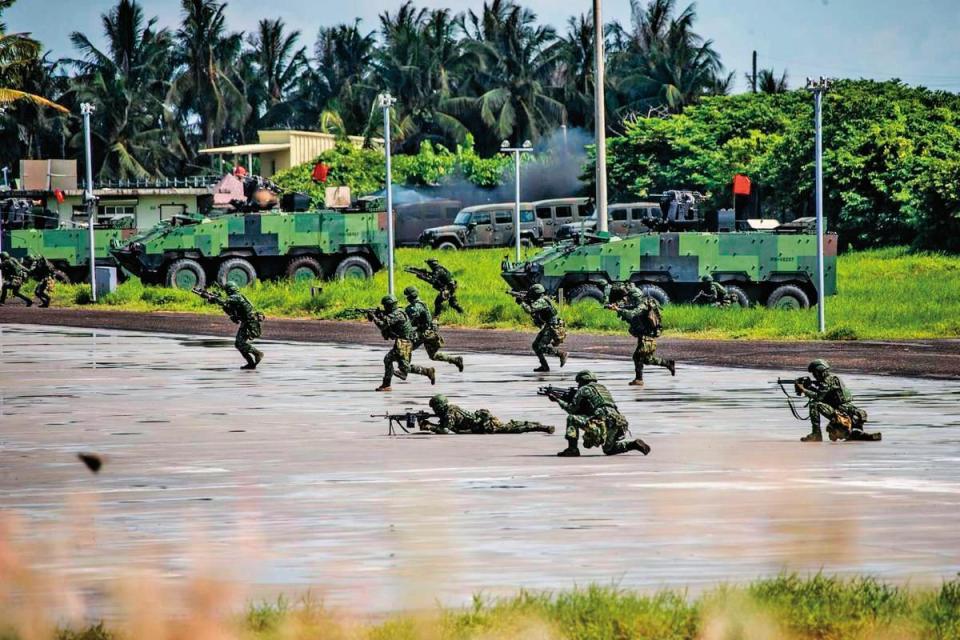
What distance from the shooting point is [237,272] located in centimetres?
4547

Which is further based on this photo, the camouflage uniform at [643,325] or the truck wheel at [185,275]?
the truck wheel at [185,275]

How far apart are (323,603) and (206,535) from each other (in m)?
2.65

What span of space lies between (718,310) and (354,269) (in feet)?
48.5

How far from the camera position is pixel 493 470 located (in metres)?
14.6

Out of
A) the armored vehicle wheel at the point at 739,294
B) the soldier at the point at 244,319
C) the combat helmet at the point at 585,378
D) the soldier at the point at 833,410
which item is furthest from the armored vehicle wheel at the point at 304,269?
the combat helmet at the point at 585,378

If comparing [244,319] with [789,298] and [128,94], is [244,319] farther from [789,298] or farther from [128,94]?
[128,94]

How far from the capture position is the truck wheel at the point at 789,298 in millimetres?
36969

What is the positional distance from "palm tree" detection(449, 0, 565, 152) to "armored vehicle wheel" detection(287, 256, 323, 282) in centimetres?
3528

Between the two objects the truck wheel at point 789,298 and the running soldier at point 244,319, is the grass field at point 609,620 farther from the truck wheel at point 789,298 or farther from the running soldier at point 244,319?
the truck wheel at point 789,298

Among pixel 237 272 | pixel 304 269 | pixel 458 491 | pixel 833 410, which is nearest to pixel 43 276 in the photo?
pixel 237 272

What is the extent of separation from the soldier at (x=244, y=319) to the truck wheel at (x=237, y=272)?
18.8 metres

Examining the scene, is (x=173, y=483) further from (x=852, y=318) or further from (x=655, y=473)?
(x=852, y=318)

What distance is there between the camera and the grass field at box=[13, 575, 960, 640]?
7.81m

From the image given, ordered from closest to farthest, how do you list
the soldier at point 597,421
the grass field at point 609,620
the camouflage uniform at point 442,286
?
the grass field at point 609,620 < the soldier at point 597,421 < the camouflage uniform at point 442,286
